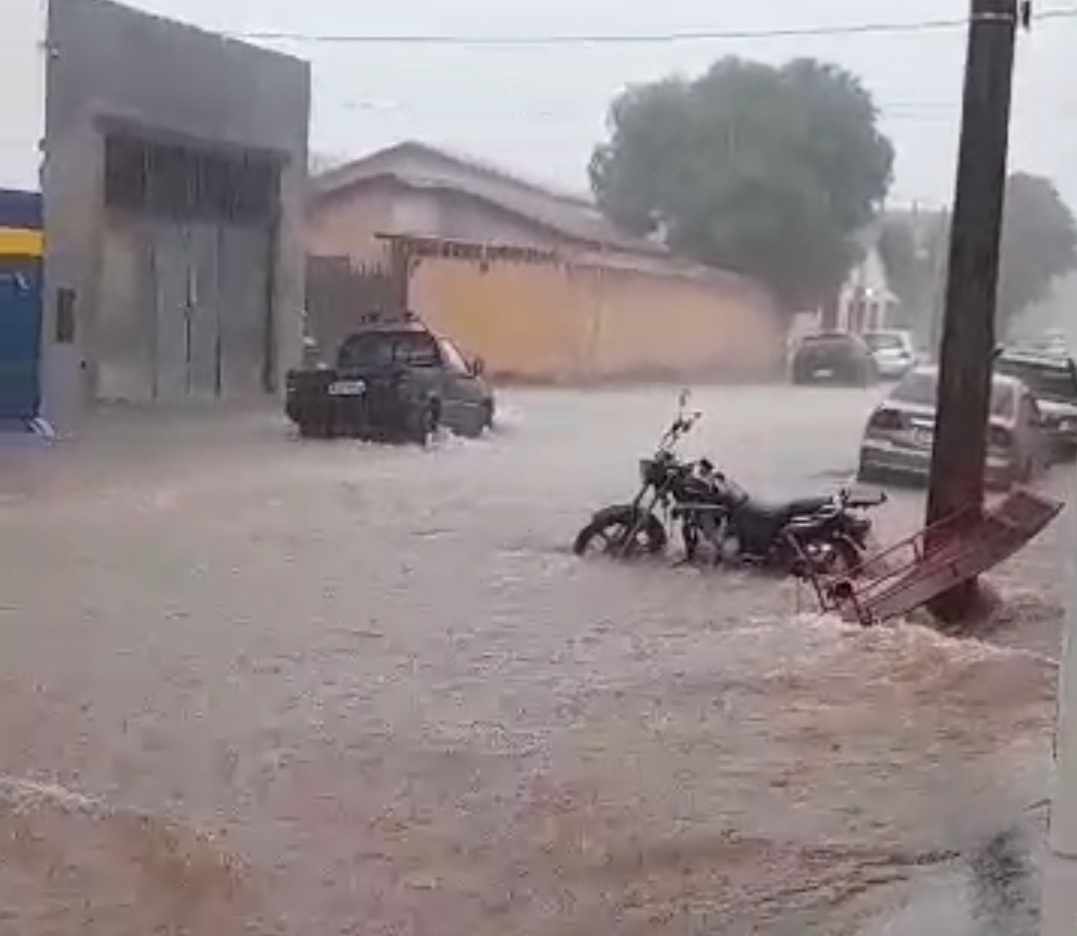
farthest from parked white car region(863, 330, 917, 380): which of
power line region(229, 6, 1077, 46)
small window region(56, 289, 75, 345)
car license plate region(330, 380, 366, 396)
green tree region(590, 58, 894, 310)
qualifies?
small window region(56, 289, 75, 345)

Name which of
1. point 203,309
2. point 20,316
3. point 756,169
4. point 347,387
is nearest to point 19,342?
point 20,316

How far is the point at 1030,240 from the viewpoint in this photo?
3.20 m

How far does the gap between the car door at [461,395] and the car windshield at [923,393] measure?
2.19 ft

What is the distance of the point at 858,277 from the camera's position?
337cm

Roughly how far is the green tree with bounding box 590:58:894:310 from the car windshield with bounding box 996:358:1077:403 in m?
0.31

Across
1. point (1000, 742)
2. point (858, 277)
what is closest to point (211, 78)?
point (858, 277)

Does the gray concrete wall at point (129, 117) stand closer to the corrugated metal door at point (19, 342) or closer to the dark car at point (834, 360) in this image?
the corrugated metal door at point (19, 342)

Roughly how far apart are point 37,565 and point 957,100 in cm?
162

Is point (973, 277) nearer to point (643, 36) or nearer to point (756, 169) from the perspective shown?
point (756, 169)

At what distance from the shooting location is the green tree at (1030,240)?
316cm

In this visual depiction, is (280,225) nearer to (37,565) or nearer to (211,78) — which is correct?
(211,78)

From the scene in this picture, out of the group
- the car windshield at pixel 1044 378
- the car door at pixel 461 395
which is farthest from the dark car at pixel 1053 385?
the car door at pixel 461 395

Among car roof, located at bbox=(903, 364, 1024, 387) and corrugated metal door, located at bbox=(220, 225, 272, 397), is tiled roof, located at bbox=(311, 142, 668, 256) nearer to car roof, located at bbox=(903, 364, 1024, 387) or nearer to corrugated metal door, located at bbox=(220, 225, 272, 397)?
corrugated metal door, located at bbox=(220, 225, 272, 397)

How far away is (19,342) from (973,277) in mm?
1487
